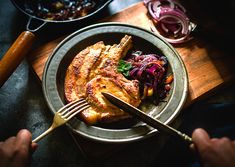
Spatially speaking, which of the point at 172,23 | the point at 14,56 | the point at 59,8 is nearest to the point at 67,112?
the point at 14,56

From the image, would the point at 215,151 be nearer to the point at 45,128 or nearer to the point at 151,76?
the point at 151,76

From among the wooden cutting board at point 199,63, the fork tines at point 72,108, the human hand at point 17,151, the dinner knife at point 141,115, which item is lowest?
the wooden cutting board at point 199,63

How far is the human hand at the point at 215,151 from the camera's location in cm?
186

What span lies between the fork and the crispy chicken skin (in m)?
0.05

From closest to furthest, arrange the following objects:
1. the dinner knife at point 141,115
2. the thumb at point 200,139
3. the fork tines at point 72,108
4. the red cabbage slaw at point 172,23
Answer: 1. the thumb at point 200,139
2. the dinner knife at point 141,115
3. the fork tines at point 72,108
4. the red cabbage slaw at point 172,23

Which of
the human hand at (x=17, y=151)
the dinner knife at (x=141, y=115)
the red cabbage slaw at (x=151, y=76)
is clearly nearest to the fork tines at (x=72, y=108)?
the dinner knife at (x=141, y=115)

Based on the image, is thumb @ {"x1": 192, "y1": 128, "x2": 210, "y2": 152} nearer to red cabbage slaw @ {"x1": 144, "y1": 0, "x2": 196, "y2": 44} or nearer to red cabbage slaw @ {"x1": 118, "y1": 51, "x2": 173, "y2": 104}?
red cabbage slaw @ {"x1": 118, "y1": 51, "x2": 173, "y2": 104}

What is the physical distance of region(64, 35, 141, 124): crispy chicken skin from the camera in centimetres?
245

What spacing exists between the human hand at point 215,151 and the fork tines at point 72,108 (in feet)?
2.96

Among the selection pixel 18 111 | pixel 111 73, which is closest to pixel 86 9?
pixel 111 73

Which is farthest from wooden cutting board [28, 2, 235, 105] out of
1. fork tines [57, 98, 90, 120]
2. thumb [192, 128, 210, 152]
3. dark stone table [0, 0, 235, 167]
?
thumb [192, 128, 210, 152]

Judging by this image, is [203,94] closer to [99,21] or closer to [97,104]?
[97,104]

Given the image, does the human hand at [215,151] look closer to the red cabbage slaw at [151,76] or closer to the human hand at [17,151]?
the red cabbage slaw at [151,76]

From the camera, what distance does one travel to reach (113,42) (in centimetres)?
302
